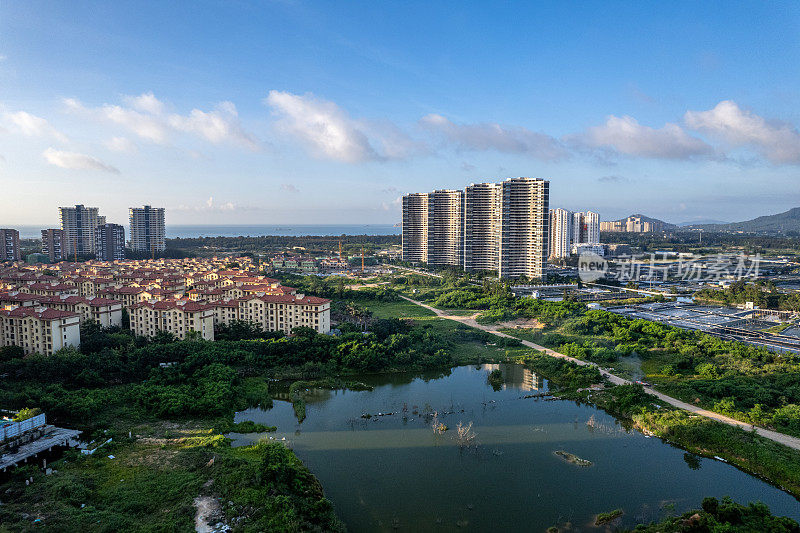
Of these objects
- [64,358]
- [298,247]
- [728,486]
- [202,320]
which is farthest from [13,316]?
[298,247]

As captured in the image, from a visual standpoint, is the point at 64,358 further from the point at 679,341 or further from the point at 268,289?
the point at 679,341

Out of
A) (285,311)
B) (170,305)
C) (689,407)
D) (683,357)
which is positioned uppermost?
(170,305)

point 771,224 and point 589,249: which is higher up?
point 771,224

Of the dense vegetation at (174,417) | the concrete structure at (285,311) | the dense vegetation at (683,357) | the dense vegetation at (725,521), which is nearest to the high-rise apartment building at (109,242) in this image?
the dense vegetation at (174,417)

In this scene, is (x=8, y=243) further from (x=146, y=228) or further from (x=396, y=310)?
(x=396, y=310)

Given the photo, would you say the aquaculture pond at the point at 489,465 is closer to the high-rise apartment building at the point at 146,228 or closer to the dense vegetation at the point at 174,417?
the dense vegetation at the point at 174,417

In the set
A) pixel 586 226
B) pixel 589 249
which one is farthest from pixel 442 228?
pixel 586 226
